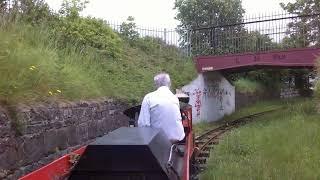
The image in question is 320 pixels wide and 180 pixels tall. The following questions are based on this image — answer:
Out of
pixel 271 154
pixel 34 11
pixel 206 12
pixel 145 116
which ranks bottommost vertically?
pixel 271 154

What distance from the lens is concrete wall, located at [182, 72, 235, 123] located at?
83.9ft

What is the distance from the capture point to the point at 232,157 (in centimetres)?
1259

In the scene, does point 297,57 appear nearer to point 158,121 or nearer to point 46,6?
point 46,6

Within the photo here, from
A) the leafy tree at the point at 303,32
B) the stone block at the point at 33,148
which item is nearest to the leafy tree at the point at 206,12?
the leafy tree at the point at 303,32

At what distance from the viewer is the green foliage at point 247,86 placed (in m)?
36.0

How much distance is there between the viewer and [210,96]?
Result: 89.6 feet

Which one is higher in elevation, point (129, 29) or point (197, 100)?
point (129, 29)

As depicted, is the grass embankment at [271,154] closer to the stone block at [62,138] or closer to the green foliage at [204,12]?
the stone block at [62,138]

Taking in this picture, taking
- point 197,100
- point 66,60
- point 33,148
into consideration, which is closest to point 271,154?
point 66,60

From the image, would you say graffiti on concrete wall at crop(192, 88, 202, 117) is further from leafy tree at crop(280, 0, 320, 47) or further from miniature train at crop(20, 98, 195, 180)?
miniature train at crop(20, 98, 195, 180)

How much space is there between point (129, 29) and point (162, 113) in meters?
19.1

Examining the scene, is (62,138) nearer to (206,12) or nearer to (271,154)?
(271,154)

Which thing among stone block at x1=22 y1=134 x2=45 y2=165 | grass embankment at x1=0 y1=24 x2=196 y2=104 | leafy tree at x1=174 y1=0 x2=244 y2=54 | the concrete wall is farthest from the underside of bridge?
stone block at x1=22 y1=134 x2=45 y2=165

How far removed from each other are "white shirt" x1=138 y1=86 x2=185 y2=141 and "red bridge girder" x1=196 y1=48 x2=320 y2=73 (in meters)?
15.8
